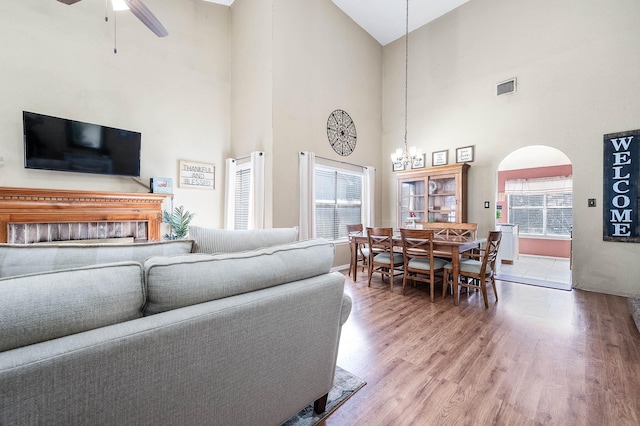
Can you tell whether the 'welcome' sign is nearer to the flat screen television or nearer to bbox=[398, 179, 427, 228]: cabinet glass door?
bbox=[398, 179, 427, 228]: cabinet glass door

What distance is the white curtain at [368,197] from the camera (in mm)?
5508

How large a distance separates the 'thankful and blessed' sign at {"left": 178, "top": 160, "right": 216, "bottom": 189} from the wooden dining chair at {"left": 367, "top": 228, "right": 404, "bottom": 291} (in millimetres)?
2903

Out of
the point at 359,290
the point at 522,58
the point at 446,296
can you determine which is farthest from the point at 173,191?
the point at 522,58

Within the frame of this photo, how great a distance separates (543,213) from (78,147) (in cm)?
904

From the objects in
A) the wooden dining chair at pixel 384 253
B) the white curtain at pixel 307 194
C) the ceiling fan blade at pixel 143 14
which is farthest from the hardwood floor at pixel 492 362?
the ceiling fan blade at pixel 143 14

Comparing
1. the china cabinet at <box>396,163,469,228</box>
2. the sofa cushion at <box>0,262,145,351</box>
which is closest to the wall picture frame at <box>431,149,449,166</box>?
the china cabinet at <box>396,163,469,228</box>

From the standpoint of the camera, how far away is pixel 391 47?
19.5 feet

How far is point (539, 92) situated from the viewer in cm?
409

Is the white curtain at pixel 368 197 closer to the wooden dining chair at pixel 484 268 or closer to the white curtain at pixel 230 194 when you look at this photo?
the wooden dining chair at pixel 484 268

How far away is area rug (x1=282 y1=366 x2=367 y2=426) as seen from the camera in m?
1.41

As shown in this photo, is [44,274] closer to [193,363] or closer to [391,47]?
[193,363]

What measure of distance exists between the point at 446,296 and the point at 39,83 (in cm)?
566

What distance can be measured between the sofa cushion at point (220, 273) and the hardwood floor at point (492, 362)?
2.85ft

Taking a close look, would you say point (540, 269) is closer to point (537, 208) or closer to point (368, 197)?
point (537, 208)
